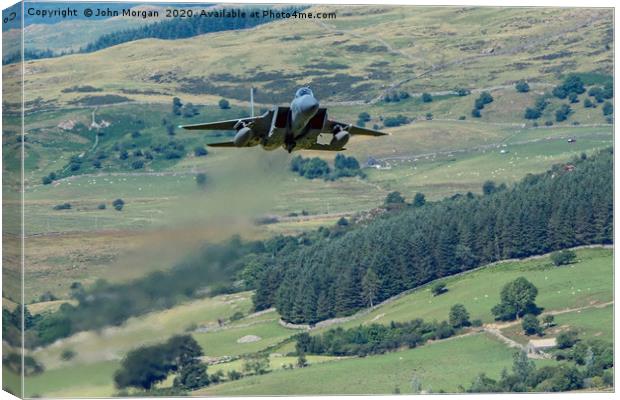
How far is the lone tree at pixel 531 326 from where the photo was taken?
617 ft

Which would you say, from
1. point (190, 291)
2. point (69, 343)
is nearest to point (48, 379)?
point (69, 343)

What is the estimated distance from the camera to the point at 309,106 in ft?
295

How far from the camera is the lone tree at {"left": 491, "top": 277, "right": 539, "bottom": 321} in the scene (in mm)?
189875

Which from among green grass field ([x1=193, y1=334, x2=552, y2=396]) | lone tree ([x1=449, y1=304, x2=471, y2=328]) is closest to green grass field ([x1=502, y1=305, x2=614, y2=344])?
green grass field ([x1=193, y1=334, x2=552, y2=396])

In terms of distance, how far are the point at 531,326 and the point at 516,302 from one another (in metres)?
3.35

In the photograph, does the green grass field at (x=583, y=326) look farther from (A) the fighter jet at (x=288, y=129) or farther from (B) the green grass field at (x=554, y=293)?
(A) the fighter jet at (x=288, y=129)

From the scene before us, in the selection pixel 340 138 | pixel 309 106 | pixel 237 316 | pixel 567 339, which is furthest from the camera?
pixel 567 339

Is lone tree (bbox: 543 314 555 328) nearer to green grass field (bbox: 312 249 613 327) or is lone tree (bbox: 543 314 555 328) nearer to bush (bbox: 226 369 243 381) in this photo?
green grass field (bbox: 312 249 613 327)

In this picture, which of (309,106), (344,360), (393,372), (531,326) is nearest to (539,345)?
(531,326)

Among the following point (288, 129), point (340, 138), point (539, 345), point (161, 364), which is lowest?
point (539, 345)

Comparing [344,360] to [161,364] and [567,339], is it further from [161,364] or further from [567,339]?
[161,364]

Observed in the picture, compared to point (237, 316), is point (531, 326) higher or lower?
lower

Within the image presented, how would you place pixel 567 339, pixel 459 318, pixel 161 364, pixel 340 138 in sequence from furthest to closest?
pixel 459 318 → pixel 567 339 → pixel 161 364 → pixel 340 138

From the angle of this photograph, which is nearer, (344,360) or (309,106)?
(309,106)
